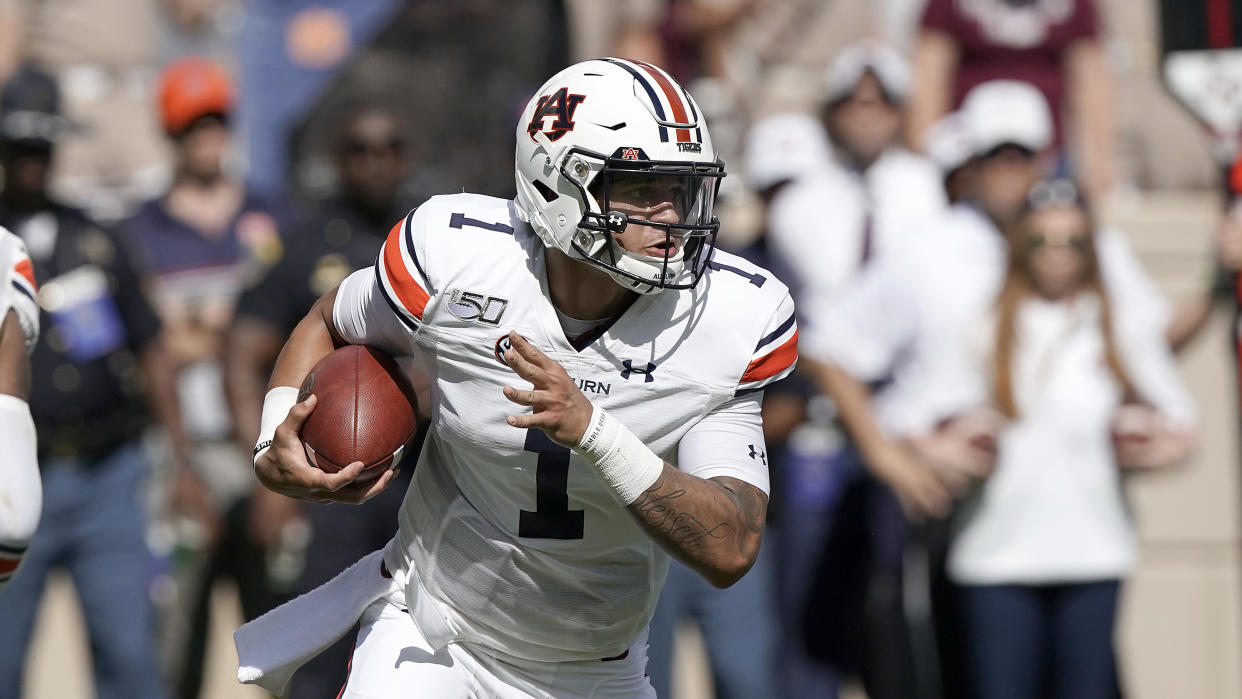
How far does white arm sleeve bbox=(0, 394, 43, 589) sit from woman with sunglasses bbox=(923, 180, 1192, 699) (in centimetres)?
299

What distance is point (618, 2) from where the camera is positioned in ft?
23.8

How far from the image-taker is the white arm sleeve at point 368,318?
353 centimetres

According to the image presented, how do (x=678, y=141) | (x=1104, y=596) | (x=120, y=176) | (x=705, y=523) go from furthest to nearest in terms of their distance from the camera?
(x=120, y=176) < (x=1104, y=596) < (x=678, y=141) < (x=705, y=523)

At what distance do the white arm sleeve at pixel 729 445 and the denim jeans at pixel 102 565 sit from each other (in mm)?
2800

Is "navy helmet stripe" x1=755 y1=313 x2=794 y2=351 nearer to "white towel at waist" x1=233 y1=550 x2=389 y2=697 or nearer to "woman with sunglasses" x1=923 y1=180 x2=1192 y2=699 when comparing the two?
"white towel at waist" x1=233 y1=550 x2=389 y2=697

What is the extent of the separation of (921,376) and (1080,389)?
512 mm

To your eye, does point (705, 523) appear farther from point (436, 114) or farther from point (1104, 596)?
point (436, 114)

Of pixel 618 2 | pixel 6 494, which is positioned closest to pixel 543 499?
pixel 6 494

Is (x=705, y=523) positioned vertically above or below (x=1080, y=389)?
above

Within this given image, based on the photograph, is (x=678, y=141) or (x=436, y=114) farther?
(x=436, y=114)

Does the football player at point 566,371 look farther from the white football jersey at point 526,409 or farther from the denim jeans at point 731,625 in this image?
the denim jeans at point 731,625

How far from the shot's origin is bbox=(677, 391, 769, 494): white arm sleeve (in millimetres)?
3301

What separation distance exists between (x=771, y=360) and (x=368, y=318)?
846 millimetres

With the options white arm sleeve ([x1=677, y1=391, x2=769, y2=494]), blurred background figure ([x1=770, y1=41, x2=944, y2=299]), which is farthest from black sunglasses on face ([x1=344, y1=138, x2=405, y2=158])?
white arm sleeve ([x1=677, y1=391, x2=769, y2=494])
